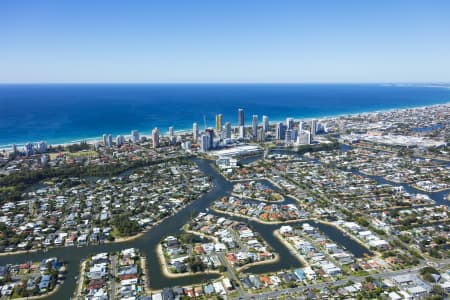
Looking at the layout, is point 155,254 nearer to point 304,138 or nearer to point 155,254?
point 155,254

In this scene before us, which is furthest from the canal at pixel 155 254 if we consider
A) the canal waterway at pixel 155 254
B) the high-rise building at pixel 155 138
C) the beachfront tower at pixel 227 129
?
the beachfront tower at pixel 227 129

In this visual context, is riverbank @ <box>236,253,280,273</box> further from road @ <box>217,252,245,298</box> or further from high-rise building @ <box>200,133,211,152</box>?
high-rise building @ <box>200,133,211,152</box>

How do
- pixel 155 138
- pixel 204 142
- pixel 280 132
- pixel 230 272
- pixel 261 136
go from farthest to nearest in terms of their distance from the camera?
pixel 280 132
pixel 261 136
pixel 155 138
pixel 204 142
pixel 230 272

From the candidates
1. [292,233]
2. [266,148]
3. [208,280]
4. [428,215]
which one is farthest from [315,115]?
[208,280]

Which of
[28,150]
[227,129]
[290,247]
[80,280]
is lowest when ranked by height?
[80,280]

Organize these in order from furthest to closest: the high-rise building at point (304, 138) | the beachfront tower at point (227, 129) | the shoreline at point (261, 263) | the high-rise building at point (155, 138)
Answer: the beachfront tower at point (227, 129) < the high-rise building at point (304, 138) < the high-rise building at point (155, 138) < the shoreline at point (261, 263)

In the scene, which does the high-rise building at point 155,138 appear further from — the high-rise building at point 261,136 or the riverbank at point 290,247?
the riverbank at point 290,247

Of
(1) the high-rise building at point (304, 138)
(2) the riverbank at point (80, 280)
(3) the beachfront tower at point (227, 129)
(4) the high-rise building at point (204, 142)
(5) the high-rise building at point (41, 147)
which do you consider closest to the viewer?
(2) the riverbank at point (80, 280)

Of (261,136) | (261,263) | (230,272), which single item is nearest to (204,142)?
(261,136)

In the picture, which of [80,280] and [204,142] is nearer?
[80,280]

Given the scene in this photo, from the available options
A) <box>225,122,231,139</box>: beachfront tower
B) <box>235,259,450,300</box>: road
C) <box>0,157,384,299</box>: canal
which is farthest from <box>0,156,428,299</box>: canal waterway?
<box>225,122,231,139</box>: beachfront tower

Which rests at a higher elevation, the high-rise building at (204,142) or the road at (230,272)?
the high-rise building at (204,142)
